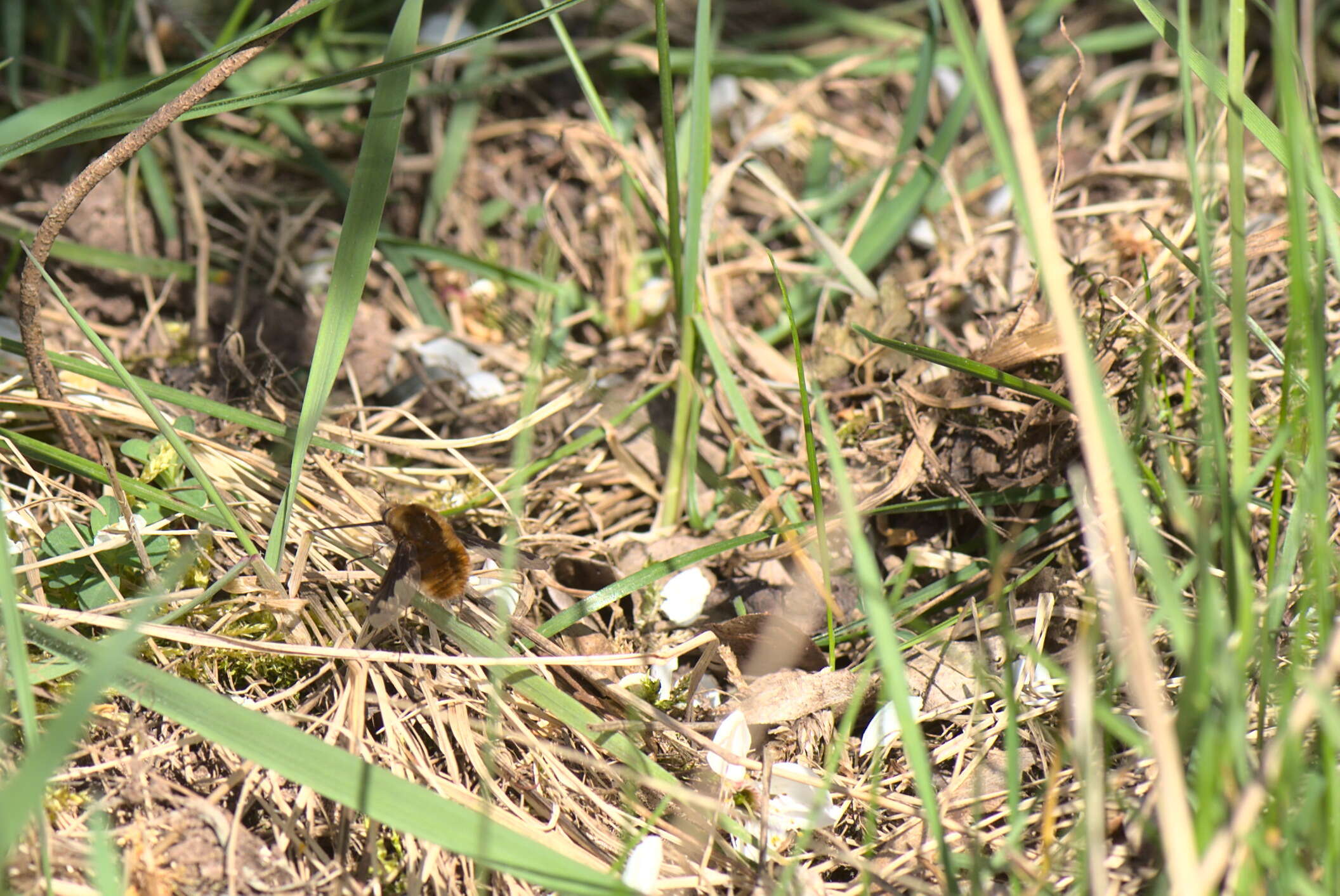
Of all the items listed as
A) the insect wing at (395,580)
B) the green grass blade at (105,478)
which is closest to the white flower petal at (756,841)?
the insect wing at (395,580)

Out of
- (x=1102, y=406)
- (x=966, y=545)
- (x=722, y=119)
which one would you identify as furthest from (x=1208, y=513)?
(x=722, y=119)

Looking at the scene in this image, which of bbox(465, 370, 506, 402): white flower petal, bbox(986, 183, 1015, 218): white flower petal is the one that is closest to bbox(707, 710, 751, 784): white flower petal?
bbox(465, 370, 506, 402): white flower petal

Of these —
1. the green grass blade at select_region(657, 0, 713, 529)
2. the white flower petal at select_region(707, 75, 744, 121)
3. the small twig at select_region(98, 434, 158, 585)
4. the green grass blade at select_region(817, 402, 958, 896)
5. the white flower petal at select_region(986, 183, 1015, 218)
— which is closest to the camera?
the green grass blade at select_region(817, 402, 958, 896)

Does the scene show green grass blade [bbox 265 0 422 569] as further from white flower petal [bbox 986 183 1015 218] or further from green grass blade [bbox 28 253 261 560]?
white flower petal [bbox 986 183 1015 218]

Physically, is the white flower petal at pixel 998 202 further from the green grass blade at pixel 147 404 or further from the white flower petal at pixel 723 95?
the green grass blade at pixel 147 404

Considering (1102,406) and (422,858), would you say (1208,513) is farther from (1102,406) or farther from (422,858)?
(422,858)

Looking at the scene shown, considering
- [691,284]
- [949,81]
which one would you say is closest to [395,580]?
[691,284]

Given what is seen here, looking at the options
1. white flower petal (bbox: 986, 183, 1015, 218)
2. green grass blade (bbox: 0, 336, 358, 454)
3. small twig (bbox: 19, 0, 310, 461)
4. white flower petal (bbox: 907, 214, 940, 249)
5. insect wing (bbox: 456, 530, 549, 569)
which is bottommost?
insect wing (bbox: 456, 530, 549, 569)
